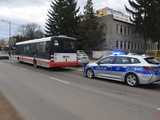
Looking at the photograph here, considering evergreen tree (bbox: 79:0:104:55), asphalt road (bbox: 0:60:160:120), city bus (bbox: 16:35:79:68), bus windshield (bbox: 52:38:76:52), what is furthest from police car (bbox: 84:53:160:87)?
evergreen tree (bbox: 79:0:104:55)

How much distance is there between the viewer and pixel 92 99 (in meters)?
10.6

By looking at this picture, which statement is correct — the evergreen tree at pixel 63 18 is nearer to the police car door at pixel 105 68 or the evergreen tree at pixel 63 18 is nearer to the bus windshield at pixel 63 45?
the bus windshield at pixel 63 45

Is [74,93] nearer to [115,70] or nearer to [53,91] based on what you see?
[53,91]

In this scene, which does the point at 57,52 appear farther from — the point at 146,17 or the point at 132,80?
the point at 146,17

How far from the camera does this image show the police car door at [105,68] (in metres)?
16.4

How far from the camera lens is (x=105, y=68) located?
659 inches

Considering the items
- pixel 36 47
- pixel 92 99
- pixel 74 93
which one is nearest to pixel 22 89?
pixel 74 93

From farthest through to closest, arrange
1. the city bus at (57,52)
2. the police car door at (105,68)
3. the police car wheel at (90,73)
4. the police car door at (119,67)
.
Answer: the city bus at (57,52) → the police car wheel at (90,73) → the police car door at (105,68) → the police car door at (119,67)

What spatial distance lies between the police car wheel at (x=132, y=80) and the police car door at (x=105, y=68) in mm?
1500

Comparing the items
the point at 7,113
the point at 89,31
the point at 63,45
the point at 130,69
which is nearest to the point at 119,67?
the point at 130,69

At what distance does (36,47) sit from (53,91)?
50.3 feet

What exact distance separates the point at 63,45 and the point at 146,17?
98.4 feet

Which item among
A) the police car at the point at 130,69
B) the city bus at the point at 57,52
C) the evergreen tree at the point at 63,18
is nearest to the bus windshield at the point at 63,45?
the city bus at the point at 57,52

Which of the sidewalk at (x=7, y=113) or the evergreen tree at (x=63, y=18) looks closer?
the sidewalk at (x=7, y=113)
